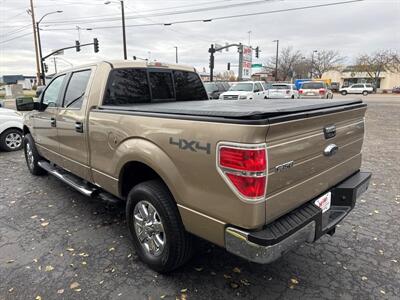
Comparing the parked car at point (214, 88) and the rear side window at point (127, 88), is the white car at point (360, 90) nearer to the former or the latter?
the parked car at point (214, 88)

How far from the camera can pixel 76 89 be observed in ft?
13.4

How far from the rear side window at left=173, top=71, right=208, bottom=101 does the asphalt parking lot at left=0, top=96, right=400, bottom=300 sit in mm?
1960

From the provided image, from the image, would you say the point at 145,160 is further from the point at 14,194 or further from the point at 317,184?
the point at 14,194

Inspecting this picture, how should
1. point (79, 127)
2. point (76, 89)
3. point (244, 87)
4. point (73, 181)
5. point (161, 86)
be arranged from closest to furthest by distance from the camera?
point (79, 127), point (76, 89), point (73, 181), point (161, 86), point (244, 87)

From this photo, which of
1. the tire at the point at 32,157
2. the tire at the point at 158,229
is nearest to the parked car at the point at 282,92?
the tire at the point at 32,157

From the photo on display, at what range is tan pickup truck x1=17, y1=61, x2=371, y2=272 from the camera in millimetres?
2059

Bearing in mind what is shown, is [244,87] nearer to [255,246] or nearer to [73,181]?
[73,181]

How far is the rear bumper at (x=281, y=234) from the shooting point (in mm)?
2066

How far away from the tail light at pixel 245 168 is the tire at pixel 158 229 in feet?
2.52

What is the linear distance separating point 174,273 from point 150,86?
2.38 m

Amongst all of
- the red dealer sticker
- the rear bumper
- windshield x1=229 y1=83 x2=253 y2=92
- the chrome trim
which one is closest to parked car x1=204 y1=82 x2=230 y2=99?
windshield x1=229 y1=83 x2=253 y2=92

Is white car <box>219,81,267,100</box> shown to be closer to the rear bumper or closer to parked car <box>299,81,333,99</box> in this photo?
parked car <box>299,81,333,99</box>

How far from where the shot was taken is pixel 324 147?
257 centimetres

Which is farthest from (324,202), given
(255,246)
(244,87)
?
(244,87)
